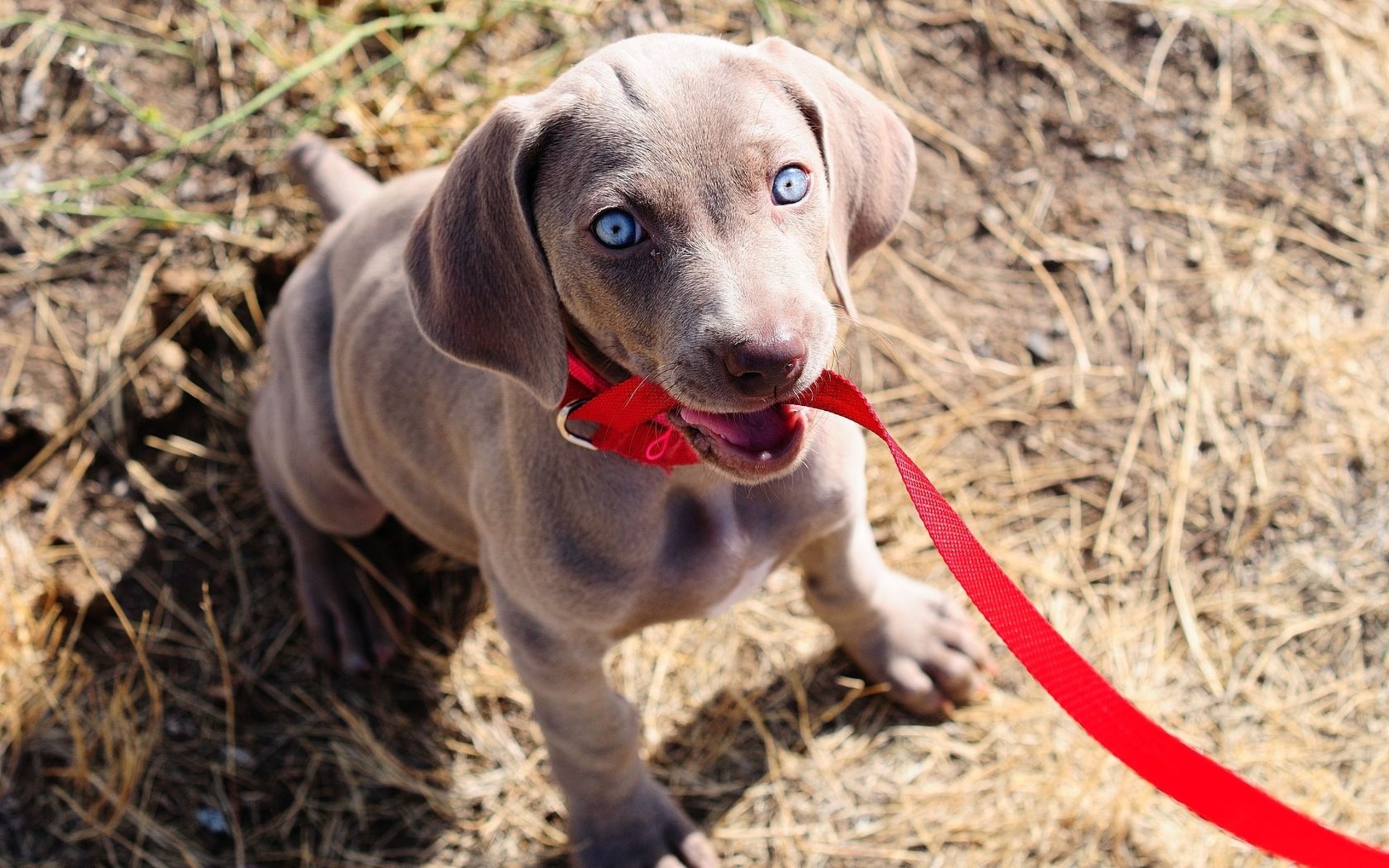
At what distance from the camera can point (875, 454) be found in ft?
16.0

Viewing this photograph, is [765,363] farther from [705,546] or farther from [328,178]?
[328,178]

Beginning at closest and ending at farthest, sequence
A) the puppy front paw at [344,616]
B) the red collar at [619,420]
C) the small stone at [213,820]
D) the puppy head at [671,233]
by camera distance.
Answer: the puppy head at [671,233]
the red collar at [619,420]
the small stone at [213,820]
the puppy front paw at [344,616]

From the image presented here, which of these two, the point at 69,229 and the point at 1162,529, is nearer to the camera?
the point at 1162,529

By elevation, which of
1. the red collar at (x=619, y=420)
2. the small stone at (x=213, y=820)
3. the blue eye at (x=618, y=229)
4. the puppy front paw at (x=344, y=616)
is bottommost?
the small stone at (x=213, y=820)

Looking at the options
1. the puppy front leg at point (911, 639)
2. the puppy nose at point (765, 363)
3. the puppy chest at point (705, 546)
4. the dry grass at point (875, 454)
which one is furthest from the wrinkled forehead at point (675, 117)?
the dry grass at point (875, 454)

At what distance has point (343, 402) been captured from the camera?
4.05 metres

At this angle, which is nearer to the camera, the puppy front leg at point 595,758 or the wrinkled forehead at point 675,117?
the wrinkled forehead at point 675,117

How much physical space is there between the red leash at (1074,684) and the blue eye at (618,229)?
318 millimetres

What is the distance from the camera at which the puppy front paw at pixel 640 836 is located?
406 cm

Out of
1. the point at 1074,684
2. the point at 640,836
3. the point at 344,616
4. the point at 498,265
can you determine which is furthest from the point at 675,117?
the point at 344,616

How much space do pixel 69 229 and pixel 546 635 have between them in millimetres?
3480

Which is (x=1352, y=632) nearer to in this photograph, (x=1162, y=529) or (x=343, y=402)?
(x=1162, y=529)

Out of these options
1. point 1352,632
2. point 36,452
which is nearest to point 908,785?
point 1352,632

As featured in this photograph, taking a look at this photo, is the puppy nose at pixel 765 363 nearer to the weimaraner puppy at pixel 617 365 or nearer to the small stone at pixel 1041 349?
the weimaraner puppy at pixel 617 365
